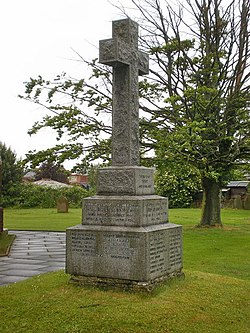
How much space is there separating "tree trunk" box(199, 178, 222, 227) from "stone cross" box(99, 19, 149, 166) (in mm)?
13412

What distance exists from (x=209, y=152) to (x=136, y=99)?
35.0ft

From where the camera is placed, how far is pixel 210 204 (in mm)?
20719

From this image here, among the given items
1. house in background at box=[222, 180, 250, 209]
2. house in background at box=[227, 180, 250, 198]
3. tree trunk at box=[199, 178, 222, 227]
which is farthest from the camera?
house in background at box=[227, 180, 250, 198]

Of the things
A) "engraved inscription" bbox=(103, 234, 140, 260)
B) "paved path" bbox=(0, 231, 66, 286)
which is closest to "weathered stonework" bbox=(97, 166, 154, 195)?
"engraved inscription" bbox=(103, 234, 140, 260)

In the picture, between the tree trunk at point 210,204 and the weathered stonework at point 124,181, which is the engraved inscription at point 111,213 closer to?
the weathered stonework at point 124,181

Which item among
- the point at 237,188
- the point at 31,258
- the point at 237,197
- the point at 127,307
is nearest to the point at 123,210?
the point at 127,307

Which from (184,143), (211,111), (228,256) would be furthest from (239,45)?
(228,256)

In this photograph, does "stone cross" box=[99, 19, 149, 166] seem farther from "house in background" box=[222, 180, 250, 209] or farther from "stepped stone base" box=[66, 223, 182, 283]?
"house in background" box=[222, 180, 250, 209]

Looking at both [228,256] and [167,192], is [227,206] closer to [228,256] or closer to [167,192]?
[167,192]

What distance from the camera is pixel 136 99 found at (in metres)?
7.67

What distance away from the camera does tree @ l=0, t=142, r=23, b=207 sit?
138 feet

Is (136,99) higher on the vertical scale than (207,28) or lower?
lower

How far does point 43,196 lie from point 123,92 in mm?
35945

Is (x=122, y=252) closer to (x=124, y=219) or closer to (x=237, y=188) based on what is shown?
(x=124, y=219)
